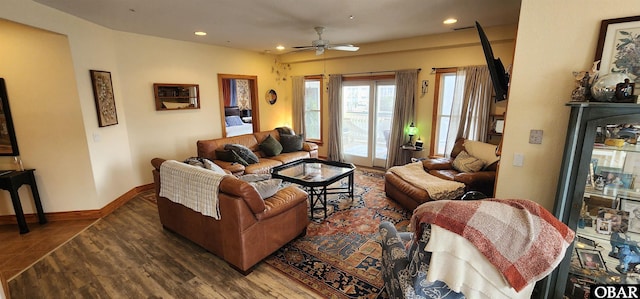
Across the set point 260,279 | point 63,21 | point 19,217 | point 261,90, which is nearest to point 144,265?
point 260,279

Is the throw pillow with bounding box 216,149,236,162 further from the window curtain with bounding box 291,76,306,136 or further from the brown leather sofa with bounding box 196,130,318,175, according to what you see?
the window curtain with bounding box 291,76,306,136

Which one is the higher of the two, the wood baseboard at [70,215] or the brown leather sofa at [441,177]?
the brown leather sofa at [441,177]

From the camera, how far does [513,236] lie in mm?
1186

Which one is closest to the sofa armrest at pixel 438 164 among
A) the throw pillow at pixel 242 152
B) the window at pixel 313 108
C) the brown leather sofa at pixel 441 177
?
the brown leather sofa at pixel 441 177

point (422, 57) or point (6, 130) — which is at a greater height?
point (422, 57)

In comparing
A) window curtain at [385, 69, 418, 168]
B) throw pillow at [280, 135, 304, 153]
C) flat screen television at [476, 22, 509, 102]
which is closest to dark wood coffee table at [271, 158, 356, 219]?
throw pillow at [280, 135, 304, 153]

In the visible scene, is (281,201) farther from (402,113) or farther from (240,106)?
(240,106)

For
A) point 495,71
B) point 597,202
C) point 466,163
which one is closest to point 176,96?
point 495,71

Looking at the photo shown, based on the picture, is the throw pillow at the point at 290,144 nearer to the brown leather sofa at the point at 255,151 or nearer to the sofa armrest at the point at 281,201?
the brown leather sofa at the point at 255,151

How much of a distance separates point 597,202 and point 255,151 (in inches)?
192

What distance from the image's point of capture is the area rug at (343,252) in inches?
90.6

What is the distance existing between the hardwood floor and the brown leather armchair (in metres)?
2.45

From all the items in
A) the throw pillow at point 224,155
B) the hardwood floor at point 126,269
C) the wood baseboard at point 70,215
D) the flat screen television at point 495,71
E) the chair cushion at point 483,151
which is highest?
the flat screen television at point 495,71

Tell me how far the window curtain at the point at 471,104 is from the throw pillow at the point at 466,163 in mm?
637
